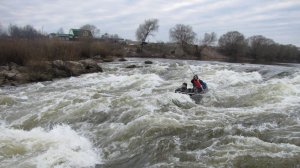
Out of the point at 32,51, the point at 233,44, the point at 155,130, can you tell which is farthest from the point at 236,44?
the point at 155,130

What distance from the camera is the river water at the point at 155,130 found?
7133 millimetres

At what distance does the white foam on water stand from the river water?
2 cm

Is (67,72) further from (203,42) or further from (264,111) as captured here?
(203,42)

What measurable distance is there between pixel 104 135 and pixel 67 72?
54.2ft

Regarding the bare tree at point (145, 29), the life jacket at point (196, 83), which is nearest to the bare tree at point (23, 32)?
the bare tree at point (145, 29)

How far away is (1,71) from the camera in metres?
22.2

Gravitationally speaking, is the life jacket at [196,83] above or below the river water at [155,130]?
above

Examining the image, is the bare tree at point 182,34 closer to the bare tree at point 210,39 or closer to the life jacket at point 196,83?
the bare tree at point 210,39

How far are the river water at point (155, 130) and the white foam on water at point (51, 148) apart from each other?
0.07 feet

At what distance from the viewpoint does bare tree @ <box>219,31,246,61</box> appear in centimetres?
6334

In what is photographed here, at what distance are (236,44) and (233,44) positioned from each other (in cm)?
80

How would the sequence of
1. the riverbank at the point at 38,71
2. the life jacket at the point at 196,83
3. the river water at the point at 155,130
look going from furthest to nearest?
the riverbank at the point at 38,71
the life jacket at the point at 196,83
the river water at the point at 155,130

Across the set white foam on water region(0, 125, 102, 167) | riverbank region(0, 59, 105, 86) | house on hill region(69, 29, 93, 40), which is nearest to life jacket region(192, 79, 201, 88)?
white foam on water region(0, 125, 102, 167)

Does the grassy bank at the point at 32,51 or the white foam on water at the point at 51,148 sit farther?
the grassy bank at the point at 32,51
